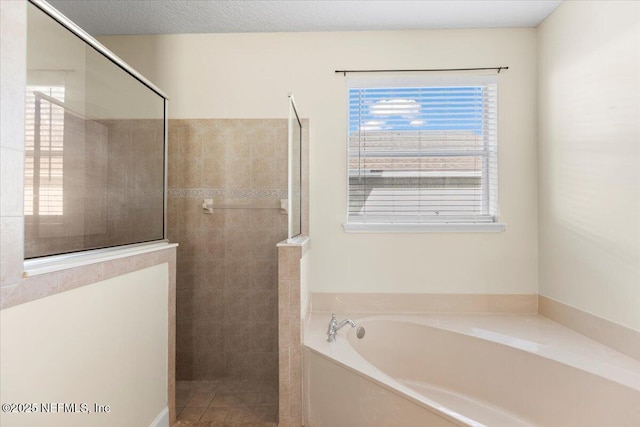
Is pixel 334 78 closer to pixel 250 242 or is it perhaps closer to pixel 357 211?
pixel 357 211

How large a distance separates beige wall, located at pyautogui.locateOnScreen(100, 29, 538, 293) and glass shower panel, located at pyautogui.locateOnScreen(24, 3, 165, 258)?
806 mm

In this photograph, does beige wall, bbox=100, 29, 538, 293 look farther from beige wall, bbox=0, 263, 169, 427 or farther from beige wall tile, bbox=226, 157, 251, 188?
beige wall, bbox=0, 263, 169, 427

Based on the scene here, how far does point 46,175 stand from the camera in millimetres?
1267

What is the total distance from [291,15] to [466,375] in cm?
244

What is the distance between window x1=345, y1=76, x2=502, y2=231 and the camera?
273cm

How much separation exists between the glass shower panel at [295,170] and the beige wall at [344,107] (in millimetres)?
243

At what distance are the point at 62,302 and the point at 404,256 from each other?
2.05 metres

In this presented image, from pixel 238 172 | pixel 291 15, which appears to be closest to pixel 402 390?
pixel 238 172

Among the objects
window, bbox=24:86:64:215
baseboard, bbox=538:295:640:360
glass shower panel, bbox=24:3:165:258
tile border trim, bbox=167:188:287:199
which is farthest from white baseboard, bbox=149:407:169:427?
baseboard, bbox=538:295:640:360

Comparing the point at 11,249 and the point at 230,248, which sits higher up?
the point at 11,249

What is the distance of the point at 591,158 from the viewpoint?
2.09 meters

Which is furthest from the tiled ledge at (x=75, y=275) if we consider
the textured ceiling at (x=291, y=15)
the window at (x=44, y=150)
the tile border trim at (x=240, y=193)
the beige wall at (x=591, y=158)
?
the beige wall at (x=591, y=158)

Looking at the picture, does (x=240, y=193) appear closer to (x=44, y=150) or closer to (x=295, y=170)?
(x=295, y=170)

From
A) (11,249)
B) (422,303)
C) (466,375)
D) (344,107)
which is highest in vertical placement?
(344,107)
